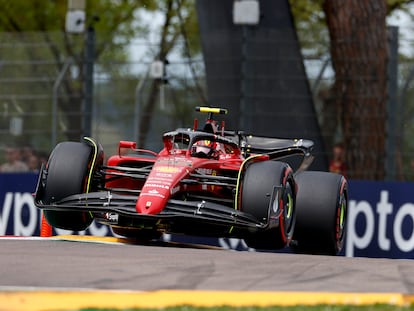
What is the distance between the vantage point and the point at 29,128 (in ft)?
54.2

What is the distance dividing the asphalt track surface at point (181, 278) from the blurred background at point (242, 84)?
19.1 feet

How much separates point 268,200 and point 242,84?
5.48 metres

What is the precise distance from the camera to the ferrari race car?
10.1 meters

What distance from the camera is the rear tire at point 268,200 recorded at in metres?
10.1

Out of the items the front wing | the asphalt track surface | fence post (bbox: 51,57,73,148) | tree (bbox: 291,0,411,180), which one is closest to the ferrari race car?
the front wing

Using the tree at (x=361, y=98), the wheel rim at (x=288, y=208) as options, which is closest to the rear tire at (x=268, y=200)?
the wheel rim at (x=288, y=208)

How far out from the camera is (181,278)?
24.2 feet

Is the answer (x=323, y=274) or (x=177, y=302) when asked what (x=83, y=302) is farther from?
(x=323, y=274)

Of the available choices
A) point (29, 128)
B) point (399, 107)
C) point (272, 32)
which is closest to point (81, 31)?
point (29, 128)

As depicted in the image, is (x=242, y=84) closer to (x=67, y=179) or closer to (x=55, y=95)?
(x=55, y=95)

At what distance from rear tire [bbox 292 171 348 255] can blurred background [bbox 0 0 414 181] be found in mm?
3614

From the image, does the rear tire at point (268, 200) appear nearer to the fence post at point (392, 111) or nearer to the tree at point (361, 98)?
the fence post at point (392, 111)

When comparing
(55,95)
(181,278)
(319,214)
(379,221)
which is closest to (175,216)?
(319,214)

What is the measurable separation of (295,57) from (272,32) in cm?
46
